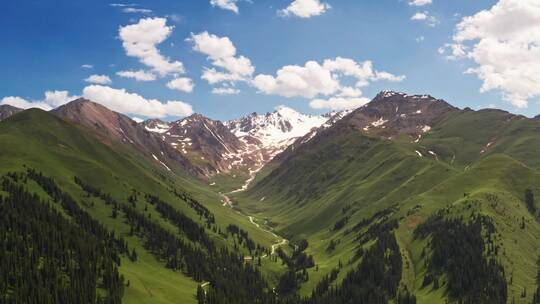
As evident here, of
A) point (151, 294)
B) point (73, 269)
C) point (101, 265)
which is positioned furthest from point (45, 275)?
point (151, 294)

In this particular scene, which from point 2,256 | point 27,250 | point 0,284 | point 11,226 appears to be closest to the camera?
point 0,284

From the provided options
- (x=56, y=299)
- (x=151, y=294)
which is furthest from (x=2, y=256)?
(x=151, y=294)

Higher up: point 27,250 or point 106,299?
point 27,250

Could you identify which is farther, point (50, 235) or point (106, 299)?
point (50, 235)

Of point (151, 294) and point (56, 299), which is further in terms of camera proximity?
point (151, 294)

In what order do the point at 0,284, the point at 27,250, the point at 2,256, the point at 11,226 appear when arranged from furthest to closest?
the point at 11,226 < the point at 27,250 < the point at 2,256 < the point at 0,284

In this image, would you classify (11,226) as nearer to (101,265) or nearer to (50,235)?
(50,235)

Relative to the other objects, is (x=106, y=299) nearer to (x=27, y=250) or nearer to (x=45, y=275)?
(x=45, y=275)

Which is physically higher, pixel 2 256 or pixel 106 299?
pixel 2 256
